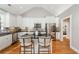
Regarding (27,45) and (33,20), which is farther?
(33,20)

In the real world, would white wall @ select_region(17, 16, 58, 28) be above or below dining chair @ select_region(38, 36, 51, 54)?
above

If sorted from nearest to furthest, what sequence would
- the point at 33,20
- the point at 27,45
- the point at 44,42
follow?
the point at 44,42
the point at 27,45
the point at 33,20

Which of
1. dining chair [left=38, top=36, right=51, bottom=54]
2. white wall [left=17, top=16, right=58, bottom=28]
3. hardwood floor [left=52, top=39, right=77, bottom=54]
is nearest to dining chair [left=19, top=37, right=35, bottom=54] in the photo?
dining chair [left=38, top=36, right=51, bottom=54]

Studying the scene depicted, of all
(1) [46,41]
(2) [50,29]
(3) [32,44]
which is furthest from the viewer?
(2) [50,29]

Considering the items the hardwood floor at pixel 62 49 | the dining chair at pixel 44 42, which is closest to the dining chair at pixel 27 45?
the dining chair at pixel 44 42

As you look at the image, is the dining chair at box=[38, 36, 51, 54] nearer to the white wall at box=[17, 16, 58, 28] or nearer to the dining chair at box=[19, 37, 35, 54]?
the dining chair at box=[19, 37, 35, 54]

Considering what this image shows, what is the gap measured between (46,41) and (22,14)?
678 cm

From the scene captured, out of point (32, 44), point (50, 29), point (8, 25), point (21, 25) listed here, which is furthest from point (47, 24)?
point (32, 44)

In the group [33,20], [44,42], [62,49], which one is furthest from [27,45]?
[33,20]

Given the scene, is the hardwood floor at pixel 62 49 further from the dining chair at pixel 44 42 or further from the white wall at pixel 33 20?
the white wall at pixel 33 20

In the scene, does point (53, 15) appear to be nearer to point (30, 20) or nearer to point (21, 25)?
point (30, 20)

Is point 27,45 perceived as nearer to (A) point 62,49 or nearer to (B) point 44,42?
(B) point 44,42

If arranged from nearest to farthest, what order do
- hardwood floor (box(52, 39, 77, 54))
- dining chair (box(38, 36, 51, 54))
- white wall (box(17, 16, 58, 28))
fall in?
1. dining chair (box(38, 36, 51, 54))
2. hardwood floor (box(52, 39, 77, 54))
3. white wall (box(17, 16, 58, 28))

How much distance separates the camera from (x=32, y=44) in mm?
4074
